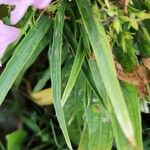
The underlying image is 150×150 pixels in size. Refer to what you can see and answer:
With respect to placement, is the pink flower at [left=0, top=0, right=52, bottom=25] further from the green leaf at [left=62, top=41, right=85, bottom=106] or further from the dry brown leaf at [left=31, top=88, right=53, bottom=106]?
the dry brown leaf at [left=31, top=88, right=53, bottom=106]

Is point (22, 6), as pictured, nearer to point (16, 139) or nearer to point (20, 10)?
point (20, 10)

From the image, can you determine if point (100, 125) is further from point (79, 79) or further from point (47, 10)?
point (47, 10)

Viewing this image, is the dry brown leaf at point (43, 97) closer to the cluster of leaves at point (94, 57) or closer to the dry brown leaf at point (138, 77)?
the cluster of leaves at point (94, 57)

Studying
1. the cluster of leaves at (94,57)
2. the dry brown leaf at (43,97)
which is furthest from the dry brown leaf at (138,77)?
the dry brown leaf at (43,97)

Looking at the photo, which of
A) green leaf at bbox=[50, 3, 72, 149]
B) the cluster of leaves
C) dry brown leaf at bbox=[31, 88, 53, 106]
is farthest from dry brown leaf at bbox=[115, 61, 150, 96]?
dry brown leaf at bbox=[31, 88, 53, 106]

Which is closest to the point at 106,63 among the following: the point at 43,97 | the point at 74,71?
the point at 74,71

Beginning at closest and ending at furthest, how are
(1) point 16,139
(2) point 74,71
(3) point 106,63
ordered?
(3) point 106,63, (2) point 74,71, (1) point 16,139
